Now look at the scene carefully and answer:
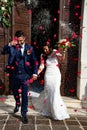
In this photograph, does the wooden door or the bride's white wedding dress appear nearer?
the bride's white wedding dress

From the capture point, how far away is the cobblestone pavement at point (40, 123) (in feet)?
25.8

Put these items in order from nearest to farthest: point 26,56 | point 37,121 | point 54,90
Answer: point 26,56 → point 37,121 → point 54,90

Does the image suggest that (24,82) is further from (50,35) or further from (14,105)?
(50,35)


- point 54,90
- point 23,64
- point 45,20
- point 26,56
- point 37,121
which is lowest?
point 37,121

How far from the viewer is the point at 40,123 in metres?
8.20

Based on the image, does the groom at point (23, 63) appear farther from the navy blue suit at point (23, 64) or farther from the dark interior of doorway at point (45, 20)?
the dark interior of doorway at point (45, 20)

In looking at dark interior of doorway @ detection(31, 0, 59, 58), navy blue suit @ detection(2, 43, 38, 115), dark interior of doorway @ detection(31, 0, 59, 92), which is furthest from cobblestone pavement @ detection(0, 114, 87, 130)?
dark interior of doorway @ detection(31, 0, 59, 58)

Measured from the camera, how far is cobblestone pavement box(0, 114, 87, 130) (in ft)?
25.8

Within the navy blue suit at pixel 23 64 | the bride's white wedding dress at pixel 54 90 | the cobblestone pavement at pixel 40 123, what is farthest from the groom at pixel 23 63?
the bride's white wedding dress at pixel 54 90

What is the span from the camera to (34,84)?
11.6 metres

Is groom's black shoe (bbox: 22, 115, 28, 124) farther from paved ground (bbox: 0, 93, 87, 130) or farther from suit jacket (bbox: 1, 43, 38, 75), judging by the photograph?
suit jacket (bbox: 1, 43, 38, 75)

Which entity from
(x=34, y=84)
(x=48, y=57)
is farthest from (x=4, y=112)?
(x=34, y=84)

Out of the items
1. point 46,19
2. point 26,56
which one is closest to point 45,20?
point 46,19

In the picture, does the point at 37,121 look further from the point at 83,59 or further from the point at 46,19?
the point at 46,19
